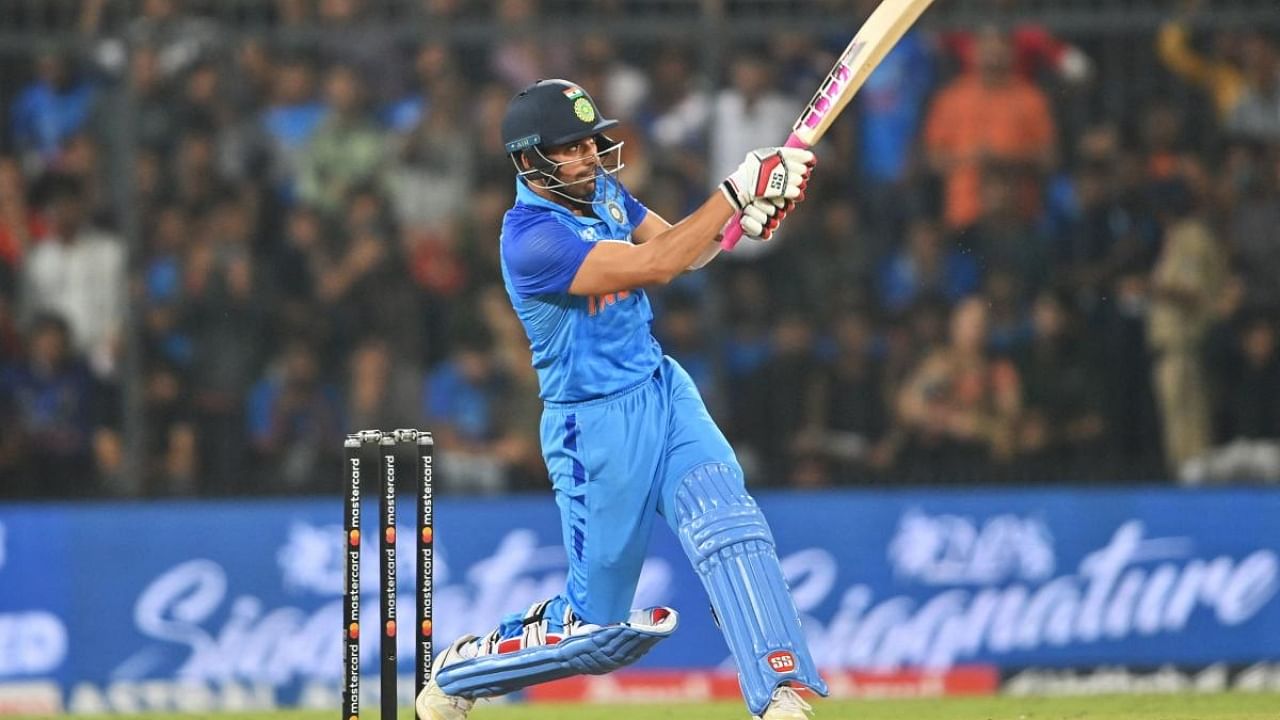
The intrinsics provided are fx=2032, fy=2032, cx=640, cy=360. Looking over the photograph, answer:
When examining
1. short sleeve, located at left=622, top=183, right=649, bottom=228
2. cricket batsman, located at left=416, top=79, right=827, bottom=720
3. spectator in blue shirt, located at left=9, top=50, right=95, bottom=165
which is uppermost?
spectator in blue shirt, located at left=9, top=50, right=95, bottom=165

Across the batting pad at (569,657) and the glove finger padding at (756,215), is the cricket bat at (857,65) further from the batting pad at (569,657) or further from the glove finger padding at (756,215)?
the batting pad at (569,657)

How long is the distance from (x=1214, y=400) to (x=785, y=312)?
7.70 feet

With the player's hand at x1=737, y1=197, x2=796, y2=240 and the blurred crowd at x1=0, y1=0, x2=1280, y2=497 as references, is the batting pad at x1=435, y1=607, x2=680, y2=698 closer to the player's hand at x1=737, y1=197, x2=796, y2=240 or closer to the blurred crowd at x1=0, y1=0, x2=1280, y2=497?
the player's hand at x1=737, y1=197, x2=796, y2=240

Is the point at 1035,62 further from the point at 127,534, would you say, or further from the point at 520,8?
the point at 127,534

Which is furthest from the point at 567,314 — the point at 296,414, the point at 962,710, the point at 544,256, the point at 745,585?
the point at 296,414

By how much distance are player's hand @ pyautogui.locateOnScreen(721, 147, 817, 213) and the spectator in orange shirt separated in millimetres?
4737

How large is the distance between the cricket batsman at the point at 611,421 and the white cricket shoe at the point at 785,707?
0.09ft

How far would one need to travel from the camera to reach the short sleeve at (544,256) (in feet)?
21.2

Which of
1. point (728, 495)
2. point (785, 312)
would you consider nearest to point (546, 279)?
point (728, 495)

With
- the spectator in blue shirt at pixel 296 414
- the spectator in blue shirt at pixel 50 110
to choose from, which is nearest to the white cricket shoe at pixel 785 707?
the spectator in blue shirt at pixel 296 414

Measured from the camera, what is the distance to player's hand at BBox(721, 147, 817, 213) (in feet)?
21.0

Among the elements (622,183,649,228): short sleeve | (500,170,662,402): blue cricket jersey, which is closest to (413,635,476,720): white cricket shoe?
(500,170,662,402): blue cricket jersey

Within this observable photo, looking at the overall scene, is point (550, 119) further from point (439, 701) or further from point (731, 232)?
point (439, 701)

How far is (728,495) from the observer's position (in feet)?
21.1
